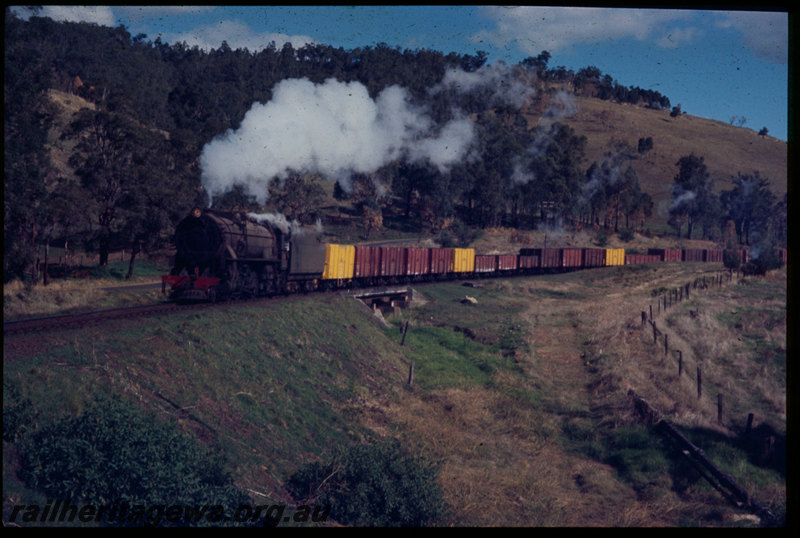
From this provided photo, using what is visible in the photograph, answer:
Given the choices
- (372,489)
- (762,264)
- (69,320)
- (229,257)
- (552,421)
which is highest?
(762,264)

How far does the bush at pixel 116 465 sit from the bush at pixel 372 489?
2076mm

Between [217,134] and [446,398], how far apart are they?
99.8 feet

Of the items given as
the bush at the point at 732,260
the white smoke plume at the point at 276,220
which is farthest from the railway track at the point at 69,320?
the bush at the point at 732,260

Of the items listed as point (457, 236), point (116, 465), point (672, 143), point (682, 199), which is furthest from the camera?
point (672, 143)

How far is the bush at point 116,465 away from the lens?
877 centimetres

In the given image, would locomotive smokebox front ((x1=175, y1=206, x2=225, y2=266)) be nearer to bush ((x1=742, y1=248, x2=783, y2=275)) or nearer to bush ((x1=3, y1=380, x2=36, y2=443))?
bush ((x1=3, y1=380, x2=36, y2=443))

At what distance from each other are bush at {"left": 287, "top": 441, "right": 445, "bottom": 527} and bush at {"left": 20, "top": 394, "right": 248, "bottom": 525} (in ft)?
6.81

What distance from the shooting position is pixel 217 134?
42844 mm

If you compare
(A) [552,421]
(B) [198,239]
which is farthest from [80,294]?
(A) [552,421]

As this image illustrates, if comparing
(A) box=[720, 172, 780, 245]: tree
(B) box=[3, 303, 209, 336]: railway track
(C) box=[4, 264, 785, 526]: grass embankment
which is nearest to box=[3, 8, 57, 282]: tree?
(B) box=[3, 303, 209, 336]: railway track

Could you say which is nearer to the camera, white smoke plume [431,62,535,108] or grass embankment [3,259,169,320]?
grass embankment [3,259,169,320]

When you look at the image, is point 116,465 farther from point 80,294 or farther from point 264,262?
point 80,294

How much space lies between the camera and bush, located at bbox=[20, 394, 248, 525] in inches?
345

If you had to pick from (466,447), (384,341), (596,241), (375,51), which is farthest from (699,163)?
(466,447)
